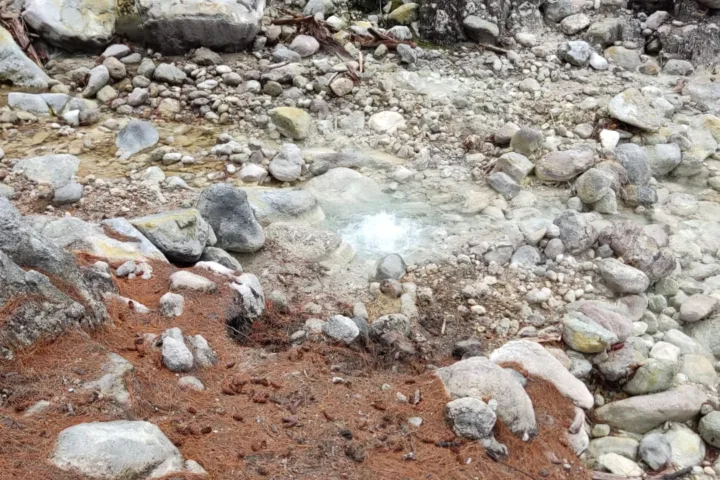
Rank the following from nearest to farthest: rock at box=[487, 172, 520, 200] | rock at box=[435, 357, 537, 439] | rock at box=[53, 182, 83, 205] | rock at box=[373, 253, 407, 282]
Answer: rock at box=[435, 357, 537, 439] → rock at box=[373, 253, 407, 282] → rock at box=[53, 182, 83, 205] → rock at box=[487, 172, 520, 200]

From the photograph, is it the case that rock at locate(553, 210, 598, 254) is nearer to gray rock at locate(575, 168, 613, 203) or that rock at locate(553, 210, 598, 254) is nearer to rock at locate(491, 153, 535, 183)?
gray rock at locate(575, 168, 613, 203)

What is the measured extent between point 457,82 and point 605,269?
3.88 metres

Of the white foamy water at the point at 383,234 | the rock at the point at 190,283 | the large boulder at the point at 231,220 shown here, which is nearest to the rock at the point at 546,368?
the white foamy water at the point at 383,234

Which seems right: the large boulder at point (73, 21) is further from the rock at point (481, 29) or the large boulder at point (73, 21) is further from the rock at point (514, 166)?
the rock at point (514, 166)

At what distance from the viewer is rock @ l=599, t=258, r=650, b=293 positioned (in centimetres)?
532

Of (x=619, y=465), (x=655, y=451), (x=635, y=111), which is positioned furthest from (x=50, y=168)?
(x=635, y=111)

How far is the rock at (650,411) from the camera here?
4.26 m

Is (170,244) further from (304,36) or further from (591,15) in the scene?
(591,15)

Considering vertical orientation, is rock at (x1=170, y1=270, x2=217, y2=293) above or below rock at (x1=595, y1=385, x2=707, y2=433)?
above

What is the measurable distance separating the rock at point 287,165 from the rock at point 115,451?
4.03 meters

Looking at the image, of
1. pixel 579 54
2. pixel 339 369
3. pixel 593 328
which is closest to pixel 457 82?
pixel 579 54

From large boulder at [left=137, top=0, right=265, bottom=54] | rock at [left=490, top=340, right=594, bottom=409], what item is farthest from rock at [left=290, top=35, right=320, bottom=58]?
rock at [left=490, top=340, right=594, bottom=409]

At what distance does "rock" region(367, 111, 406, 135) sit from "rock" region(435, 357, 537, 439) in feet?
13.8

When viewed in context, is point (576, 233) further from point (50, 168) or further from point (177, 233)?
point (50, 168)
